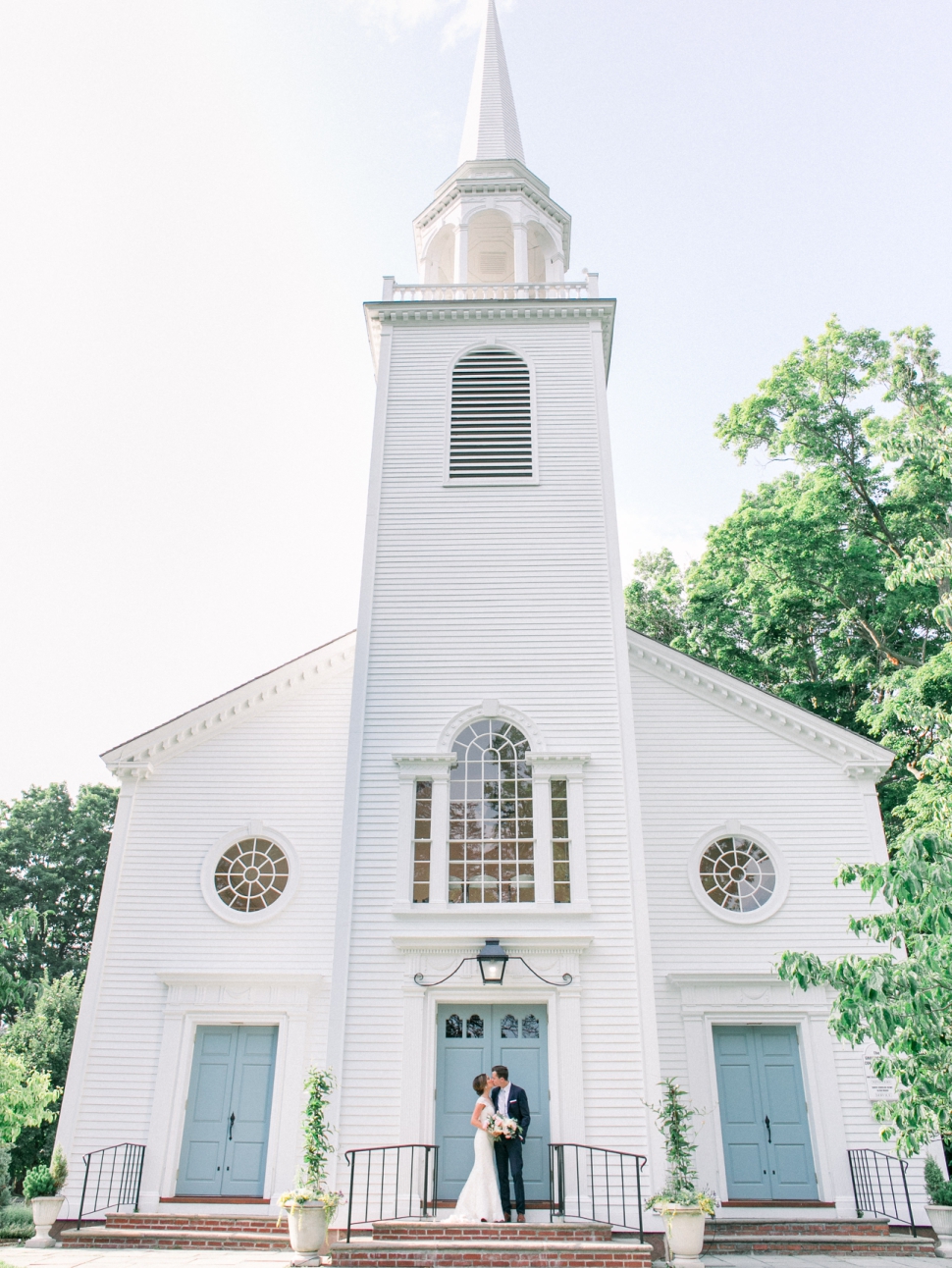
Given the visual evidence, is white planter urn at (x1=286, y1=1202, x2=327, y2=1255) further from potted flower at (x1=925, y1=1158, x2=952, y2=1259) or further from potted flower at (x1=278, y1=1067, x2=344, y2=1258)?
potted flower at (x1=925, y1=1158, x2=952, y2=1259)

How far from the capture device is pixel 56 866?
34.6 meters

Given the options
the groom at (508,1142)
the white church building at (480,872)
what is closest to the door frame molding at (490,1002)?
the white church building at (480,872)

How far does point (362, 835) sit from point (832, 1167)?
7.34 m

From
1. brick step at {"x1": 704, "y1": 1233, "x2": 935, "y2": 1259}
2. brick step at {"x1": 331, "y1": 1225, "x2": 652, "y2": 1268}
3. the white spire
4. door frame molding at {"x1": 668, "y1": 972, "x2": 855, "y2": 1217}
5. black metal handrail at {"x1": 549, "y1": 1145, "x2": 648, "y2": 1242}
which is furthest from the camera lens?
the white spire

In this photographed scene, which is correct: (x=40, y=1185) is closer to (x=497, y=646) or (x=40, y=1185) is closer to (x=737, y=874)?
(x=497, y=646)

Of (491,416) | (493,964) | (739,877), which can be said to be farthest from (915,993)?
(491,416)

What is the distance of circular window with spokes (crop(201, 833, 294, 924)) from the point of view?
12969 mm

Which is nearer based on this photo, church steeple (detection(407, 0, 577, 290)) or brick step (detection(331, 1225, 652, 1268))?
brick step (detection(331, 1225, 652, 1268))

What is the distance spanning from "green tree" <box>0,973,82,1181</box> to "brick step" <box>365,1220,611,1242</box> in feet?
33.0

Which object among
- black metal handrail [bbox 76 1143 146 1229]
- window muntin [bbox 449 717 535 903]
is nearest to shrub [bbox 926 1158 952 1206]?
window muntin [bbox 449 717 535 903]

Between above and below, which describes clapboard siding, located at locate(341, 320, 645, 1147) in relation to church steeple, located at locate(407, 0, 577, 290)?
below

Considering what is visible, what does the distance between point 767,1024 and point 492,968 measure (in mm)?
4262

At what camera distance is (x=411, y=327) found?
54.0 ft

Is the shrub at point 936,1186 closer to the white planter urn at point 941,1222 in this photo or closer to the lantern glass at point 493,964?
the white planter urn at point 941,1222
